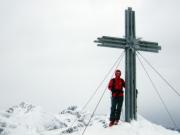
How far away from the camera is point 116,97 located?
18.0 meters

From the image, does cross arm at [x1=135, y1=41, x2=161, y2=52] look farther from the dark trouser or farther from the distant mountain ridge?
the distant mountain ridge

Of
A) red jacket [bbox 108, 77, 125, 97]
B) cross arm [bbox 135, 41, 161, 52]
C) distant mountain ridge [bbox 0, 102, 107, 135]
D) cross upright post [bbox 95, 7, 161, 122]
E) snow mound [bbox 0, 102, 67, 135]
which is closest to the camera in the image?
red jacket [bbox 108, 77, 125, 97]

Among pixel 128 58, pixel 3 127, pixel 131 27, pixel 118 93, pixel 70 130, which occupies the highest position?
pixel 131 27

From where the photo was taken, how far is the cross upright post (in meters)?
18.6

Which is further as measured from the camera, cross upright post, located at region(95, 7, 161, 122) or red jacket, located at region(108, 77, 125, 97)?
cross upright post, located at region(95, 7, 161, 122)

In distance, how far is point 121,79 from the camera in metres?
18.3

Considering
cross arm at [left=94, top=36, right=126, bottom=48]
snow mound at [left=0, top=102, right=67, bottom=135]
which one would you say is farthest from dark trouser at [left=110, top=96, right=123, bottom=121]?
snow mound at [left=0, top=102, right=67, bottom=135]

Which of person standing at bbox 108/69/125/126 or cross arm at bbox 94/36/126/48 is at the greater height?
cross arm at bbox 94/36/126/48

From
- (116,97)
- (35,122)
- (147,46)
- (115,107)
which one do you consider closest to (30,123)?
(35,122)

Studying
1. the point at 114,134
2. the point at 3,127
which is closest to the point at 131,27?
the point at 114,134

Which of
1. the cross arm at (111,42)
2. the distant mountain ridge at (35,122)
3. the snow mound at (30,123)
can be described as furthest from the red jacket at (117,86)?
the snow mound at (30,123)

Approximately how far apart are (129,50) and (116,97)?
242 cm

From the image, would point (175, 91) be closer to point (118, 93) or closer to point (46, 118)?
point (118, 93)

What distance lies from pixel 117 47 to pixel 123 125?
351cm
